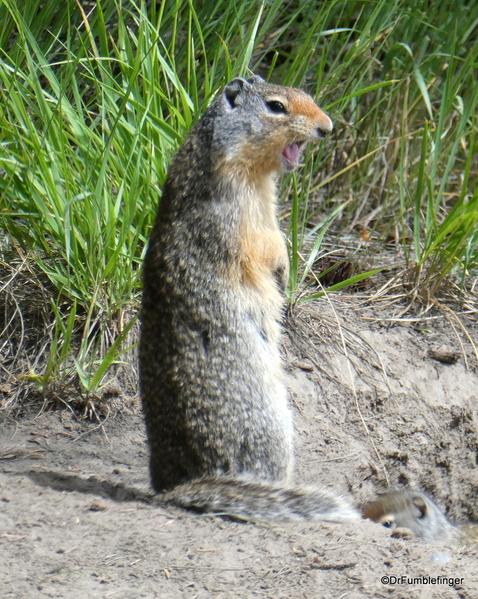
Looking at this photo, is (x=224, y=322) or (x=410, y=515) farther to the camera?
(x=410, y=515)

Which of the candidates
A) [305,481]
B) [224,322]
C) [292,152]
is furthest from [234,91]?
[305,481]

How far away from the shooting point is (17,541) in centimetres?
292

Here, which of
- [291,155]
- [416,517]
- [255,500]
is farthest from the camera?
[291,155]

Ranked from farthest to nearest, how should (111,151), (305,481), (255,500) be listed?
(111,151) → (305,481) → (255,500)

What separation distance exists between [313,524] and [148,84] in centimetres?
257

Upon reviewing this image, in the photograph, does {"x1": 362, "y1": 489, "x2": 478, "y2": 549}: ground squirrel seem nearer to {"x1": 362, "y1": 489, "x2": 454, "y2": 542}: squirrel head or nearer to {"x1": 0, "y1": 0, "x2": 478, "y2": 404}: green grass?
{"x1": 362, "y1": 489, "x2": 454, "y2": 542}: squirrel head

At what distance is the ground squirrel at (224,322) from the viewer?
3309 millimetres

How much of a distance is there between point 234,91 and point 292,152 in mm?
411

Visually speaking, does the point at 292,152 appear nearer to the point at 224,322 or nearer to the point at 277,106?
the point at 277,106

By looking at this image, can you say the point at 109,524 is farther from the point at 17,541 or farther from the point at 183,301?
the point at 183,301

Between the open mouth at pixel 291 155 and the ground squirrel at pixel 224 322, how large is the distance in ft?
0.04

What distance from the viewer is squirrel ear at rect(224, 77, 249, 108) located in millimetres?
3742

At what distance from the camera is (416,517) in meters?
3.51

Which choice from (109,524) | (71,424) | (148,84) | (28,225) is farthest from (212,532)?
(148,84)
